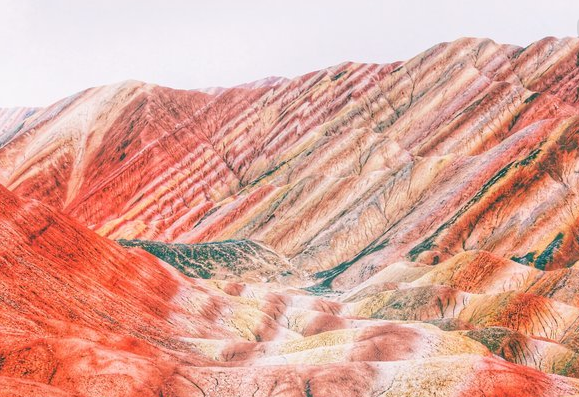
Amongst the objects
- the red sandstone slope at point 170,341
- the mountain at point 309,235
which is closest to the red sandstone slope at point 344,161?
the mountain at point 309,235

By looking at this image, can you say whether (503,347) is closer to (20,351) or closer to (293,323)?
(293,323)

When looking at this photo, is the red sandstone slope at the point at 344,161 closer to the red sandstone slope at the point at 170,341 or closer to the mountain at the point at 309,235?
the mountain at the point at 309,235

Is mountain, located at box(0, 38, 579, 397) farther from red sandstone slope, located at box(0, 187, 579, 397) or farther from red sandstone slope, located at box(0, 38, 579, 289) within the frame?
red sandstone slope, located at box(0, 38, 579, 289)

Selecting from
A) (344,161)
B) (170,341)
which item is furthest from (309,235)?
(170,341)

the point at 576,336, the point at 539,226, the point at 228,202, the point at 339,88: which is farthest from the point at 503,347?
the point at 339,88

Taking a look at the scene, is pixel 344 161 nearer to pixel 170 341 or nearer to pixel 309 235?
pixel 309 235

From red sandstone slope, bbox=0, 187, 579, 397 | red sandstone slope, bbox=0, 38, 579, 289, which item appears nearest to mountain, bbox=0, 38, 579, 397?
red sandstone slope, bbox=0, 187, 579, 397
